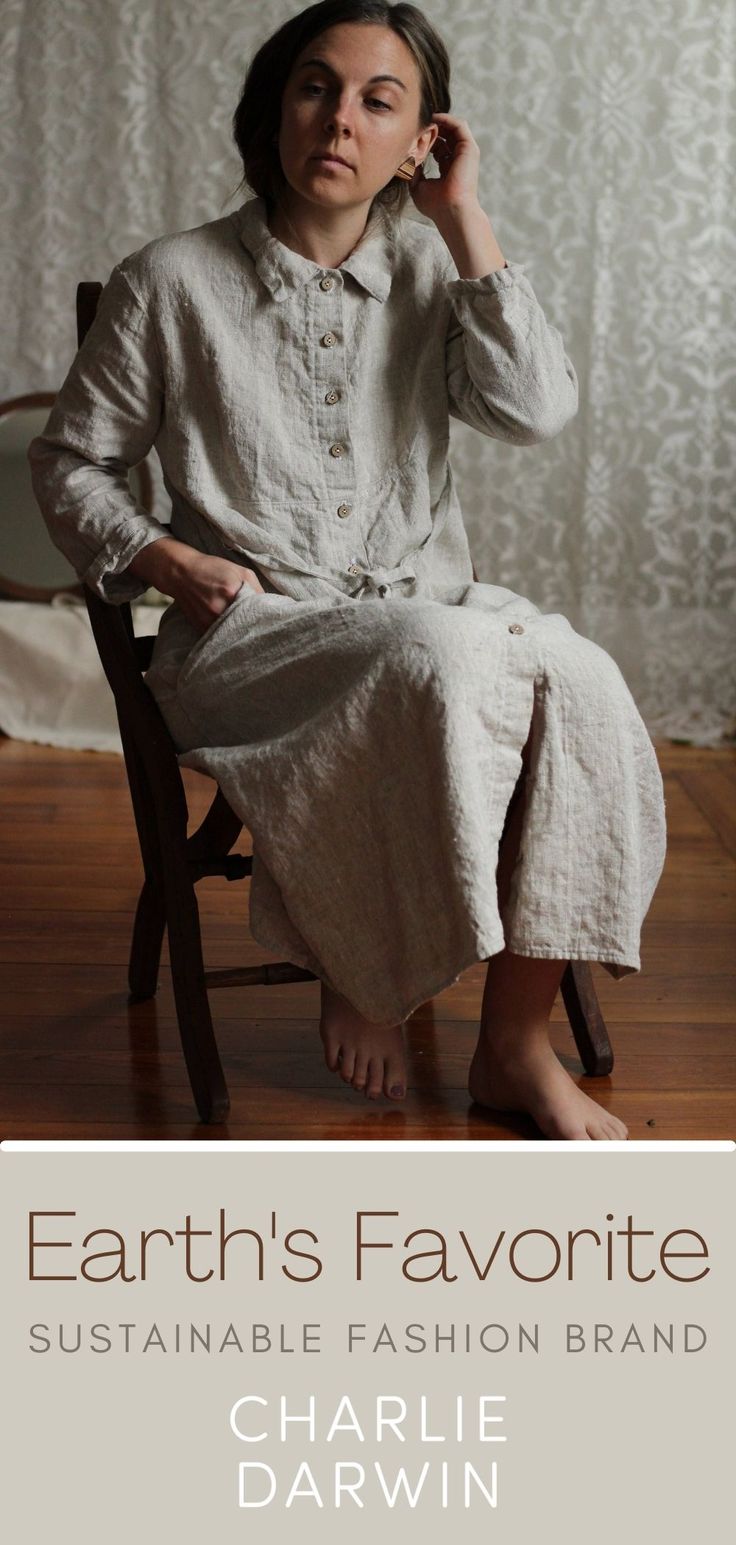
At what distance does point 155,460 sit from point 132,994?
A: 183 centimetres

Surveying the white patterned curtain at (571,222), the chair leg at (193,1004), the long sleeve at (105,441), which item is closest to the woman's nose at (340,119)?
the long sleeve at (105,441)

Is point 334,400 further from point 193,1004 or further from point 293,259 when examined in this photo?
point 193,1004

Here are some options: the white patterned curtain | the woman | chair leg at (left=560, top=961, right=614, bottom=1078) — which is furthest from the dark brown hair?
the white patterned curtain

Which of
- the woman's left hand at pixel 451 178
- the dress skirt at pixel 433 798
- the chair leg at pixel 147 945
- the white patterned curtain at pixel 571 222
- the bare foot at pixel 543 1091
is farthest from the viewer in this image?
the white patterned curtain at pixel 571 222

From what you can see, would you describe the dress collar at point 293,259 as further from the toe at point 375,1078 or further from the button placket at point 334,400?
the toe at point 375,1078

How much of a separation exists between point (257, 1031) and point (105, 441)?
68 cm

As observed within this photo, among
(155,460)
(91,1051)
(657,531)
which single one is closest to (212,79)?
(155,460)

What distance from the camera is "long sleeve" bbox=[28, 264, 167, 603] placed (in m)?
1.68

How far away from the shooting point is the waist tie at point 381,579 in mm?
1703

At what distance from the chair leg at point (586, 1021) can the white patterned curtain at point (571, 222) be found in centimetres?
177

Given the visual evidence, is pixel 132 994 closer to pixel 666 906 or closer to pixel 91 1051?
pixel 91 1051

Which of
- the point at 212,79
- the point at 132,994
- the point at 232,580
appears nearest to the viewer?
the point at 232,580

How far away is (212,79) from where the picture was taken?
132 inches

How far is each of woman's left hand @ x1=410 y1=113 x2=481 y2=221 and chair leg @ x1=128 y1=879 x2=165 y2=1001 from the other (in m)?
0.81
